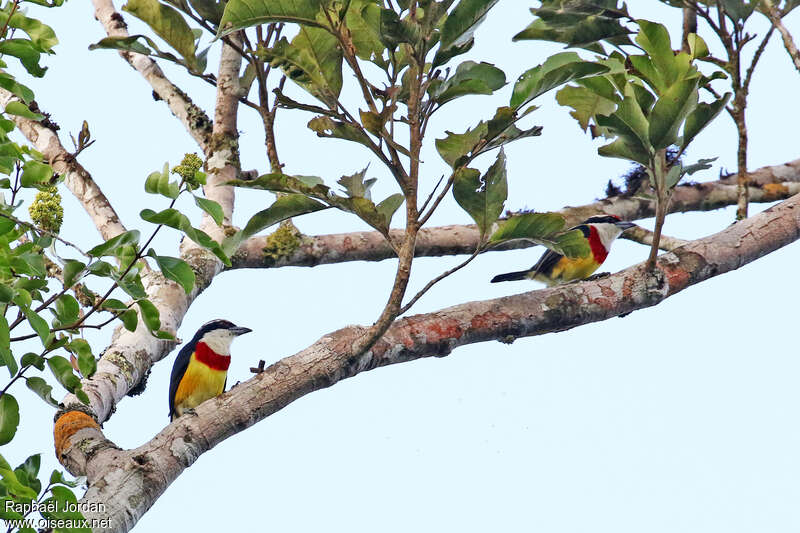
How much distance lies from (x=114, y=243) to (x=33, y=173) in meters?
0.74

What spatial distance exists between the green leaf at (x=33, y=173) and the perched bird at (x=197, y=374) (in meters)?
2.60

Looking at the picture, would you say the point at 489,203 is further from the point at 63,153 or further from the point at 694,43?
the point at 63,153

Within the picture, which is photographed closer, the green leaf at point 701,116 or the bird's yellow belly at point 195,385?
the green leaf at point 701,116

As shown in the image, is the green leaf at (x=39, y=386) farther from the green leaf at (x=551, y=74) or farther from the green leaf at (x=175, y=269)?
the green leaf at (x=551, y=74)

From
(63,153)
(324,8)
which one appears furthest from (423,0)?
(63,153)

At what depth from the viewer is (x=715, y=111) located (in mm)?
3613

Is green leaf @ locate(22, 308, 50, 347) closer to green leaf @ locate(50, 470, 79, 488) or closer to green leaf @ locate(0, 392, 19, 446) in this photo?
green leaf @ locate(0, 392, 19, 446)

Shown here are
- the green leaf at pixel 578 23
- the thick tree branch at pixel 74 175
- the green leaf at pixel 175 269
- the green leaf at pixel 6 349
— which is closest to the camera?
the green leaf at pixel 6 349

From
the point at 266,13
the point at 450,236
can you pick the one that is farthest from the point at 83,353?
the point at 450,236

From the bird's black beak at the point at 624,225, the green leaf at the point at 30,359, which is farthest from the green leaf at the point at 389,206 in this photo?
the bird's black beak at the point at 624,225

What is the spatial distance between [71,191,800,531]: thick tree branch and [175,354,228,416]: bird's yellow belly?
212 cm

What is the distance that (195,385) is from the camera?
19.0 feet

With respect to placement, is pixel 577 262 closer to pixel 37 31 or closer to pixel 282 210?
pixel 282 210

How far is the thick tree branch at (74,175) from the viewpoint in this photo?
5359mm
